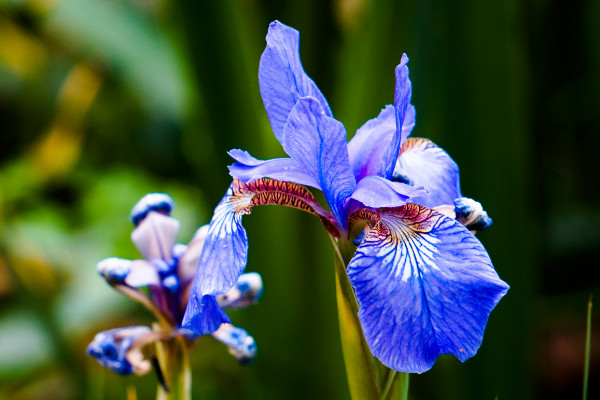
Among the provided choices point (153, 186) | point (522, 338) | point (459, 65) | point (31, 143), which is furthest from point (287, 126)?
point (31, 143)

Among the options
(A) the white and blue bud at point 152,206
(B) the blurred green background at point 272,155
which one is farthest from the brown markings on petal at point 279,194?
(B) the blurred green background at point 272,155

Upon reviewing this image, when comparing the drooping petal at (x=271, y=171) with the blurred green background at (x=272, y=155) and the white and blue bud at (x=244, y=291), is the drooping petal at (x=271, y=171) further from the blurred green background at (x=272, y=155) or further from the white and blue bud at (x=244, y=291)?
the blurred green background at (x=272, y=155)

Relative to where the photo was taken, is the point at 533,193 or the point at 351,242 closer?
the point at 351,242

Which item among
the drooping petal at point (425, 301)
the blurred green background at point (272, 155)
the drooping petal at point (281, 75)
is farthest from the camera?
the blurred green background at point (272, 155)

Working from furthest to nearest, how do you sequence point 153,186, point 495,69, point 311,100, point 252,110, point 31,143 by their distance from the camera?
point 31,143 → point 153,186 → point 252,110 → point 495,69 → point 311,100

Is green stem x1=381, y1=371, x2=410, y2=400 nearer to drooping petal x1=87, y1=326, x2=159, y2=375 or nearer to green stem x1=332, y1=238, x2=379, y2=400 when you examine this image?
green stem x1=332, y1=238, x2=379, y2=400

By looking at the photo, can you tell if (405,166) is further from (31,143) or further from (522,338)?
(31,143)
